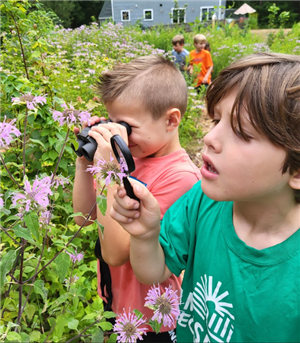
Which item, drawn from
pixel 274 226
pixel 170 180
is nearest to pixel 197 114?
pixel 170 180

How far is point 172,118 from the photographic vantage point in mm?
1161

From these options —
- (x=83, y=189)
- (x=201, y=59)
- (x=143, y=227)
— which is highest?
(x=143, y=227)

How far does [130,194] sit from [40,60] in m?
1.59

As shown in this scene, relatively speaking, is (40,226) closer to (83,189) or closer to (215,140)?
(83,189)

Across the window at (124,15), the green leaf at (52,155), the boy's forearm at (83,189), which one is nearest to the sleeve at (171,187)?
the boy's forearm at (83,189)

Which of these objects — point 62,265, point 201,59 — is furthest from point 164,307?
point 201,59

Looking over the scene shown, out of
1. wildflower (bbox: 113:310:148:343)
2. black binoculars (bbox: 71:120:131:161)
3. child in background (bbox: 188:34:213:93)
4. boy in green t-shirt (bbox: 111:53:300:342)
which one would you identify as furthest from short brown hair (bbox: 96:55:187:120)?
child in background (bbox: 188:34:213:93)

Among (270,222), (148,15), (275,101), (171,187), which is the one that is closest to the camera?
(275,101)

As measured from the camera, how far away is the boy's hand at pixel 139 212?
0.74m

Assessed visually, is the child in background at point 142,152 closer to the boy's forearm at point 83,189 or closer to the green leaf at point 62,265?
the boy's forearm at point 83,189

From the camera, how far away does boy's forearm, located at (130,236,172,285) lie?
32.5 inches

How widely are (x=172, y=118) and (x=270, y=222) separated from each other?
0.56 m

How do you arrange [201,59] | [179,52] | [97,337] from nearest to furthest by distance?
[97,337]
[201,59]
[179,52]

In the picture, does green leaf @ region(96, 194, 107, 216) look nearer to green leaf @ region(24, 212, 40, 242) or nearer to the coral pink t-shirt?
green leaf @ region(24, 212, 40, 242)
